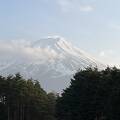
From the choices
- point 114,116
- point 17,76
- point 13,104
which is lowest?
point 114,116

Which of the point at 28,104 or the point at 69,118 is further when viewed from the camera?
the point at 28,104

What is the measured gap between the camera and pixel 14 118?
95.7 meters

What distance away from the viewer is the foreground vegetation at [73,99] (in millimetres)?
56900

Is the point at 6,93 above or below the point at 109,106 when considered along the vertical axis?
above

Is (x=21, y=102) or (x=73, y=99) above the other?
(x=21, y=102)

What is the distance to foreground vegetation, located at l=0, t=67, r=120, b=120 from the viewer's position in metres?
56.9

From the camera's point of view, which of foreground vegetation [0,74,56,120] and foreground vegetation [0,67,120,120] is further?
foreground vegetation [0,74,56,120]

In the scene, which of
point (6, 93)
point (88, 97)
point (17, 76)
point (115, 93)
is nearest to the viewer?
point (115, 93)

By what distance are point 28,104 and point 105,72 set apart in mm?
34602

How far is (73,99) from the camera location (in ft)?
233

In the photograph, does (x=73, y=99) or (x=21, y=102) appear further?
(x=21, y=102)

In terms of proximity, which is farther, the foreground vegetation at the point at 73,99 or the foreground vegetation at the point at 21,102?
the foreground vegetation at the point at 21,102

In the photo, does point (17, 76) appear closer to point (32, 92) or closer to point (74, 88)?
point (32, 92)

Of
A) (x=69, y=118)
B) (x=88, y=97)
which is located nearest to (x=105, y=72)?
(x=88, y=97)
